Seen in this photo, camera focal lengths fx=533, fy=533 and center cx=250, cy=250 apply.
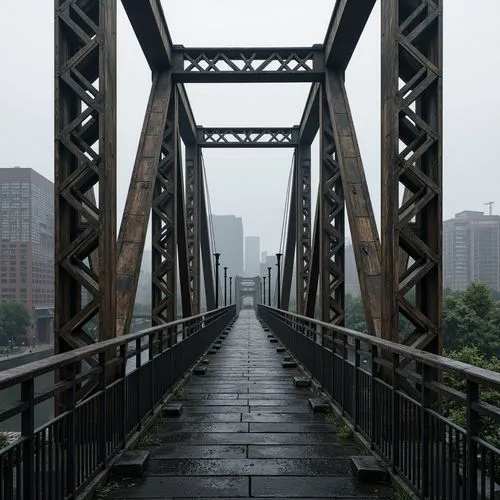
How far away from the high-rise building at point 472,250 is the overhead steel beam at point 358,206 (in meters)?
139

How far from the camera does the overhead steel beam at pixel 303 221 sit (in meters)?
20.5

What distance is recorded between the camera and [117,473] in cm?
464

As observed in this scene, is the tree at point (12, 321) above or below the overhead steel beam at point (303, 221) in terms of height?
below

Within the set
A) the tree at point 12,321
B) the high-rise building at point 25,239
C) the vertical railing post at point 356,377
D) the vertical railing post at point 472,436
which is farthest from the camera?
the high-rise building at point 25,239

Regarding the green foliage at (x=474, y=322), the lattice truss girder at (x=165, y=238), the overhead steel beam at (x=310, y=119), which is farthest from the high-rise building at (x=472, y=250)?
the lattice truss girder at (x=165, y=238)

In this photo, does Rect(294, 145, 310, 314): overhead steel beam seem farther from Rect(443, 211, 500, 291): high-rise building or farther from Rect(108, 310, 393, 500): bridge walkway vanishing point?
Rect(443, 211, 500, 291): high-rise building

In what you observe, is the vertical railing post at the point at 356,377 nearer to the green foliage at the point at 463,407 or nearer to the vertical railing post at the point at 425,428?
the vertical railing post at the point at 425,428

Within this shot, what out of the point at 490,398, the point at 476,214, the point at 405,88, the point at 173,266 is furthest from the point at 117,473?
the point at 476,214

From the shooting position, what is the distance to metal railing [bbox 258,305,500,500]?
2.99 meters

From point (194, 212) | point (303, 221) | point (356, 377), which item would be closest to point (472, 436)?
point (356, 377)

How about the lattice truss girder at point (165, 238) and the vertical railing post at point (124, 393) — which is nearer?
the vertical railing post at point (124, 393)

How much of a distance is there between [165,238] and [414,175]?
25.3 ft

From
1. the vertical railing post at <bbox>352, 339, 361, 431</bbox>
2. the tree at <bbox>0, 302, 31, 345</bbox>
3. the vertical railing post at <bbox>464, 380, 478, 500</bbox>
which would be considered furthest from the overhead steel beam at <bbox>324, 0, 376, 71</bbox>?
the tree at <bbox>0, 302, 31, 345</bbox>

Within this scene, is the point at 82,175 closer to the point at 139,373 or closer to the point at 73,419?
the point at 139,373
